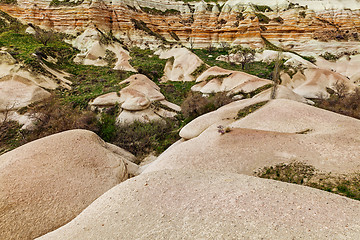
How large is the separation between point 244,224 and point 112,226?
2318 mm

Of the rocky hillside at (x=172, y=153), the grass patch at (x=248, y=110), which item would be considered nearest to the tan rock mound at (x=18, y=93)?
the rocky hillside at (x=172, y=153)

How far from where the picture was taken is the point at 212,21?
5062 cm

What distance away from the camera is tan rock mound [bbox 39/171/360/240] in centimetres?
288

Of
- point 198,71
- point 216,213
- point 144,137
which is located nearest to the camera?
point 216,213

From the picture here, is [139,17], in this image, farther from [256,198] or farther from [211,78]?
[256,198]

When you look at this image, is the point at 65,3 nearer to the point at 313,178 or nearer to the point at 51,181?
the point at 51,181

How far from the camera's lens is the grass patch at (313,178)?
4426 mm

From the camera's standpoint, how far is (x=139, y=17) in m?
44.9

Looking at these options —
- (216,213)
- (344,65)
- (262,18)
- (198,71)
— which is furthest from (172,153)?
(262,18)

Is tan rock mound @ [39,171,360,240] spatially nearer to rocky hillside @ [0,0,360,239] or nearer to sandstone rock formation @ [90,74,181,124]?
rocky hillside @ [0,0,360,239]

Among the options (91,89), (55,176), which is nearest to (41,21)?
(91,89)

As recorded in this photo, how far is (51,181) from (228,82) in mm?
18951

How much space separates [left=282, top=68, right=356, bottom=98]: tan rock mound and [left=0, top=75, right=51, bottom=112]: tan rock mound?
26.0m

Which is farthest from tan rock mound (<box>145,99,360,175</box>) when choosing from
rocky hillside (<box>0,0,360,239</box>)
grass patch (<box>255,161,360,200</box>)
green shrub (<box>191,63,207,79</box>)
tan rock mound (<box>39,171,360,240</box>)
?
green shrub (<box>191,63,207,79</box>)
